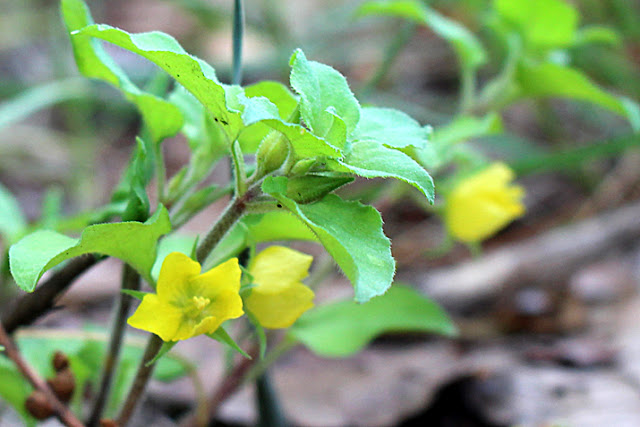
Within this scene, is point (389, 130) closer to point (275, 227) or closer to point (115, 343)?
point (275, 227)

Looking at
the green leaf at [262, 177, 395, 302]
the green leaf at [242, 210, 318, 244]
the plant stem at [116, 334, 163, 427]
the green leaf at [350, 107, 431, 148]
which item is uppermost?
the green leaf at [350, 107, 431, 148]

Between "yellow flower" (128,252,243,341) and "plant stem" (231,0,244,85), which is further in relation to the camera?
"plant stem" (231,0,244,85)

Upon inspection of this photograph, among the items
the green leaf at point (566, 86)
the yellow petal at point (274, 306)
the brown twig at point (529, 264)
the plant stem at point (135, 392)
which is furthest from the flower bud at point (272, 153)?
the brown twig at point (529, 264)

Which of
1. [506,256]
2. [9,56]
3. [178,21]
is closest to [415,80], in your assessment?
[506,256]

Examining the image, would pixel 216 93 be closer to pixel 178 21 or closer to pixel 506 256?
pixel 506 256

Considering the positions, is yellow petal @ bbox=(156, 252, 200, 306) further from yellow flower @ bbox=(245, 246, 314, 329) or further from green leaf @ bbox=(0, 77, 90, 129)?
green leaf @ bbox=(0, 77, 90, 129)

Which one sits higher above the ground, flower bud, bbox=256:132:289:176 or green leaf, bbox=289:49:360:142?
green leaf, bbox=289:49:360:142

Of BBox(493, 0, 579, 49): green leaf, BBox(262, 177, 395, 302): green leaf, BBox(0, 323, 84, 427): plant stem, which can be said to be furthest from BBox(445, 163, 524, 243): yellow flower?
BBox(0, 323, 84, 427): plant stem
